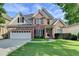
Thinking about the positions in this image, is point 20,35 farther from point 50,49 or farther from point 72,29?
point 72,29

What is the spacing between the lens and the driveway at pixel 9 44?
575 centimetres

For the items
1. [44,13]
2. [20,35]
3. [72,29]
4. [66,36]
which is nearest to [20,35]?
[20,35]

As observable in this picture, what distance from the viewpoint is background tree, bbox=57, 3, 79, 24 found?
19.1ft

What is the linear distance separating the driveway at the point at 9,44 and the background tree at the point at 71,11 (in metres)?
0.90

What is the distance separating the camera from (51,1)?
5.80m

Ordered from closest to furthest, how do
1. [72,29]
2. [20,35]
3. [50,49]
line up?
[50,49] < [72,29] < [20,35]

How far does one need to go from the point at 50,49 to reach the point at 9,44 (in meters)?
0.78

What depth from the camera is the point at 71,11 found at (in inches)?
235

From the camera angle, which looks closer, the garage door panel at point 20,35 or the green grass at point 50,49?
the green grass at point 50,49

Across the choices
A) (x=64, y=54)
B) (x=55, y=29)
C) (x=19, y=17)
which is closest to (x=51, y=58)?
(x=64, y=54)

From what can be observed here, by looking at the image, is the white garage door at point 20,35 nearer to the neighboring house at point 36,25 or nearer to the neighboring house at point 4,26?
the neighboring house at point 36,25

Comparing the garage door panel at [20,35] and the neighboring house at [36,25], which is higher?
the neighboring house at [36,25]

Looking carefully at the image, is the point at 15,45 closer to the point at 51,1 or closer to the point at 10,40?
the point at 10,40

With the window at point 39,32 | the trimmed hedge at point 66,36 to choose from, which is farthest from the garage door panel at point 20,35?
the trimmed hedge at point 66,36
